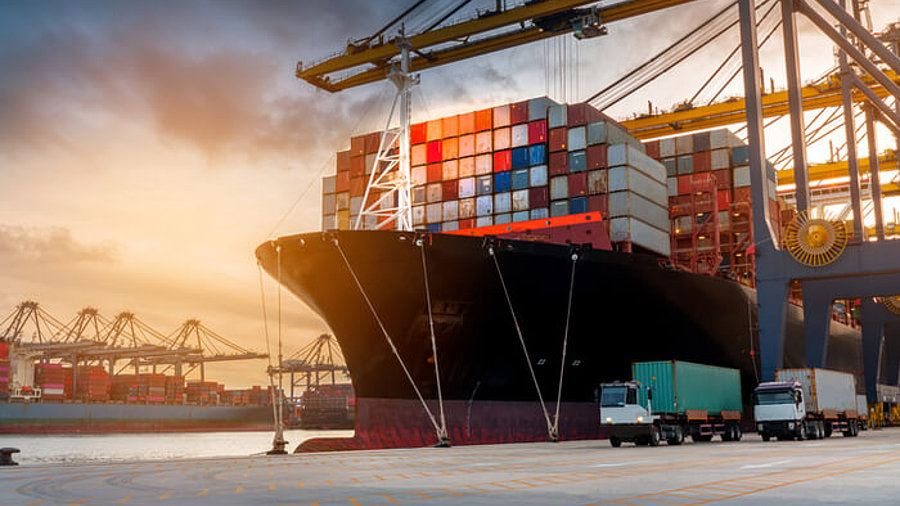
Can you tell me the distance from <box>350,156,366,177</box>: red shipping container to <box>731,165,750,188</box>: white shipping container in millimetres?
18421

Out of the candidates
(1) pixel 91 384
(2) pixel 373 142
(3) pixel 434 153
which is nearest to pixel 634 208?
(3) pixel 434 153

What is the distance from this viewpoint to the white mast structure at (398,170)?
32281 millimetres

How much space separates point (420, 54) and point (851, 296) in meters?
23.0

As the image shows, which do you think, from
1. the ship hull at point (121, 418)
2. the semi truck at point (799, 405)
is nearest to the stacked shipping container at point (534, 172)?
the semi truck at point (799, 405)

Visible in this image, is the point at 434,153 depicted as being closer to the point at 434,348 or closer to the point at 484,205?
the point at 484,205

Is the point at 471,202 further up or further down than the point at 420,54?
further down

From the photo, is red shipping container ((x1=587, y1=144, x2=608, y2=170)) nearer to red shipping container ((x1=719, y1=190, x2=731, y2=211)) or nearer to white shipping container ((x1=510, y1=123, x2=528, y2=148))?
white shipping container ((x1=510, y1=123, x2=528, y2=148))

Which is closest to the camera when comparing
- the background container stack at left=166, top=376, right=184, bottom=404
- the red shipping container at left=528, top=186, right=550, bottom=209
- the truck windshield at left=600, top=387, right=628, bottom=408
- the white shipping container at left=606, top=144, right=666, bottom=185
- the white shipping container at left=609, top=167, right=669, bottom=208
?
the truck windshield at left=600, top=387, right=628, bottom=408

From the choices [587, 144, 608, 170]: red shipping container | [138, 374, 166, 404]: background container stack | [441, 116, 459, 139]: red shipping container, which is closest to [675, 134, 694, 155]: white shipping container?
[587, 144, 608, 170]: red shipping container

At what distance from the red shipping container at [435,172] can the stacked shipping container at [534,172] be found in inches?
1.8

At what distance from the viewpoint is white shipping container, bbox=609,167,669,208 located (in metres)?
33.2

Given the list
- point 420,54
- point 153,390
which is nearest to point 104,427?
point 153,390

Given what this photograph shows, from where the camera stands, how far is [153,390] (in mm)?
105938

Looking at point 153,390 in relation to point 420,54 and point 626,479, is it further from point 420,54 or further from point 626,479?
point 626,479
